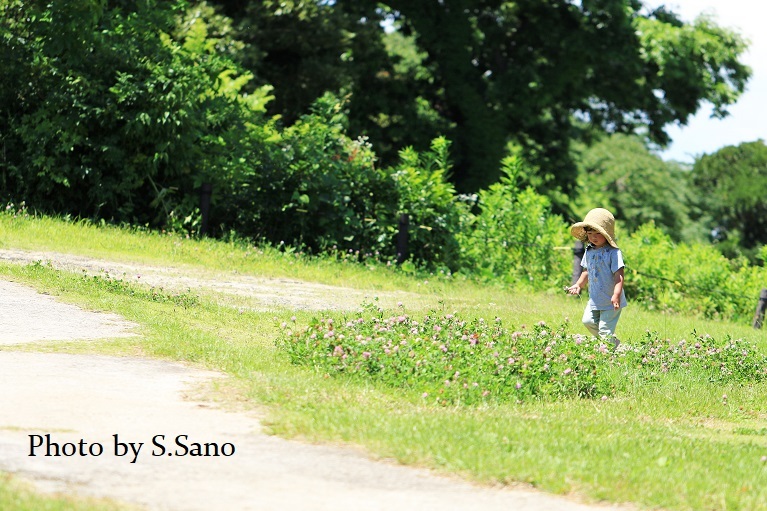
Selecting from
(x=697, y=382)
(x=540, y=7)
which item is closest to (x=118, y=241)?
(x=697, y=382)

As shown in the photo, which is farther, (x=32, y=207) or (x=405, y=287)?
(x=32, y=207)

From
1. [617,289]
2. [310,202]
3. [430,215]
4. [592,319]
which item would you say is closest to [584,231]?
[617,289]

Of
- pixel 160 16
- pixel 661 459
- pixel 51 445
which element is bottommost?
pixel 51 445

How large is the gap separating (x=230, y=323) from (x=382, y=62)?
21.2 meters

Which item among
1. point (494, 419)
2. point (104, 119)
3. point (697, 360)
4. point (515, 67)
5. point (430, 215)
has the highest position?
point (515, 67)

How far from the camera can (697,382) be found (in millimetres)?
10664

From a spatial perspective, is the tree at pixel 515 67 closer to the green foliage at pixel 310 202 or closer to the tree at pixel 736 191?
the green foliage at pixel 310 202

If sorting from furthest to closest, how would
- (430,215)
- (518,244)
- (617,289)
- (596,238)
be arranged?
(518,244)
(430,215)
(596,238)
(617,289)

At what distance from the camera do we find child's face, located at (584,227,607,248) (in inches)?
449

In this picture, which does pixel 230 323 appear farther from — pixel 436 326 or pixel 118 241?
pixel 118 241

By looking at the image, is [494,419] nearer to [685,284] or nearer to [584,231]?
[584,231]

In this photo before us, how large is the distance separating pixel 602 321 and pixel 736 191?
55586mm

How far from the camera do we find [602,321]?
452 inches

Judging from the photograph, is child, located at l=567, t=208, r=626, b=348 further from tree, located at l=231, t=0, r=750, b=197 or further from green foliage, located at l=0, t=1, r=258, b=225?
tree, located at l=231, t=0, r=750, b=197
